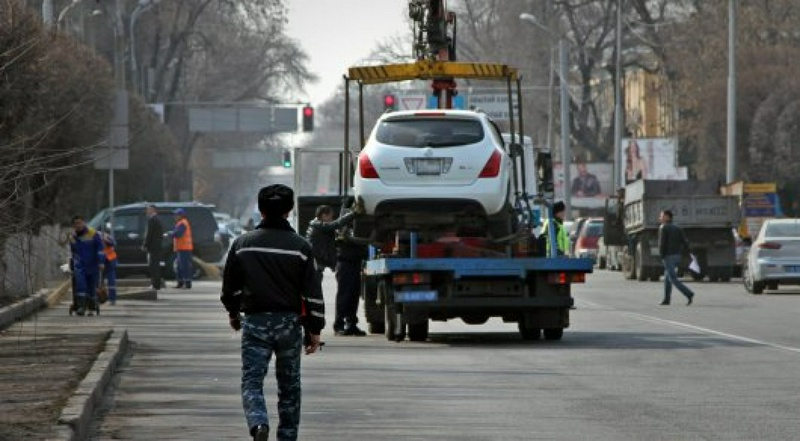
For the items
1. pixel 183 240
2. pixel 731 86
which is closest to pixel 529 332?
pixel 183 240

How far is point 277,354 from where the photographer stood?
44.8ft

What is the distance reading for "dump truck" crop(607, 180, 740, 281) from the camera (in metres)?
54.8

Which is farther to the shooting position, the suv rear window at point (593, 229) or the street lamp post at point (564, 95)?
the street lamp post at point (564, 95)

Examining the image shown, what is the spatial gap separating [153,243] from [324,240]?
19257mm

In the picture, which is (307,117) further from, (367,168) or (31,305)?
(367,168)

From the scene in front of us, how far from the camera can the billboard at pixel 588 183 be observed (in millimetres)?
101025

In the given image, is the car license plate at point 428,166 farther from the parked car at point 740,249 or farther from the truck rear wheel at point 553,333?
the parked car at point 740,249

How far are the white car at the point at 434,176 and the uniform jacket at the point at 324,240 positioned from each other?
38 centimetres

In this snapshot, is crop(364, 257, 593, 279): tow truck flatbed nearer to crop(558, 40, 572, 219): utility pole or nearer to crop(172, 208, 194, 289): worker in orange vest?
crop(172, 208, 194, 289): worker in orange vest

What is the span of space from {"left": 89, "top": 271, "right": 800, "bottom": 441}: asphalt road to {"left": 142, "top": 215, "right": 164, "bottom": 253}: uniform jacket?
14.0 m

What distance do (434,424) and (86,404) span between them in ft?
8.17

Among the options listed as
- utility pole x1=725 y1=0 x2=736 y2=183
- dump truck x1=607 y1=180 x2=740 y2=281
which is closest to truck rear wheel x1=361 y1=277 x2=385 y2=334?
dump truck x1=607 y1=180 x2=740 y2=281

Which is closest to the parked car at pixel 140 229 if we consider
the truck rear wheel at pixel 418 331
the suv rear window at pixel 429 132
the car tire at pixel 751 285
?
the car tire at pixel 751 285

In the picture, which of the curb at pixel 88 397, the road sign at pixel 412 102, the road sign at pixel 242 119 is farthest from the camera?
the road sign at pixel 242 119
